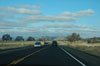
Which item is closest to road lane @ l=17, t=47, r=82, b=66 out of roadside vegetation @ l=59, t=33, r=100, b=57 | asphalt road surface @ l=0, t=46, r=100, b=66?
asphalt road surface @ l=0, t=46, r=100, b=66

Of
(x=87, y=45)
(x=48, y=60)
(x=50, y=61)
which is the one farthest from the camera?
(x=87, y=45)

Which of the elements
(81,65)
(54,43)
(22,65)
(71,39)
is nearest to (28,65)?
(22,65)

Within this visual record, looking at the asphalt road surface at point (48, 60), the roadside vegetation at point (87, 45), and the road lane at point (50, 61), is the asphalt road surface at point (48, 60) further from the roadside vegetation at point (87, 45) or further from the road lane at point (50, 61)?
the roadside vegetation at point (87, 45)


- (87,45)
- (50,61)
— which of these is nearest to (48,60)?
(50,61)

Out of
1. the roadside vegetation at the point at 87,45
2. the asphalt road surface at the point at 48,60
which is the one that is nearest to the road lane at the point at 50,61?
the asphalt road surface at the point at 48,60

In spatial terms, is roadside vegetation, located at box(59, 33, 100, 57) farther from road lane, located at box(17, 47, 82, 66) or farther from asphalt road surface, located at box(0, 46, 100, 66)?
road lane, located at box(17, 47, 82, 66)

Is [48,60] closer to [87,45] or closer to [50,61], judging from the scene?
[50,61]

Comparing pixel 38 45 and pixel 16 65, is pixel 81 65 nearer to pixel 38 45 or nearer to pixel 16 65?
pixel 16 65

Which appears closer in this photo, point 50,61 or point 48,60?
point 50,61

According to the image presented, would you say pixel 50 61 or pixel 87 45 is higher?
pixel 87 45

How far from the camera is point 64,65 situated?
15812 millimetres

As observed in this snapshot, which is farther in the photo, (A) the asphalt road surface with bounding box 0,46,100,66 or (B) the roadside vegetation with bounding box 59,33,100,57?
(B) the roadside vegetation with bounding box 59,33,100,57

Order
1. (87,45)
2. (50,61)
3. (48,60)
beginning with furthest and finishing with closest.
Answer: (87,45) → (48,60) → (50,61)

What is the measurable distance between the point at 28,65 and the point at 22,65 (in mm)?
425
